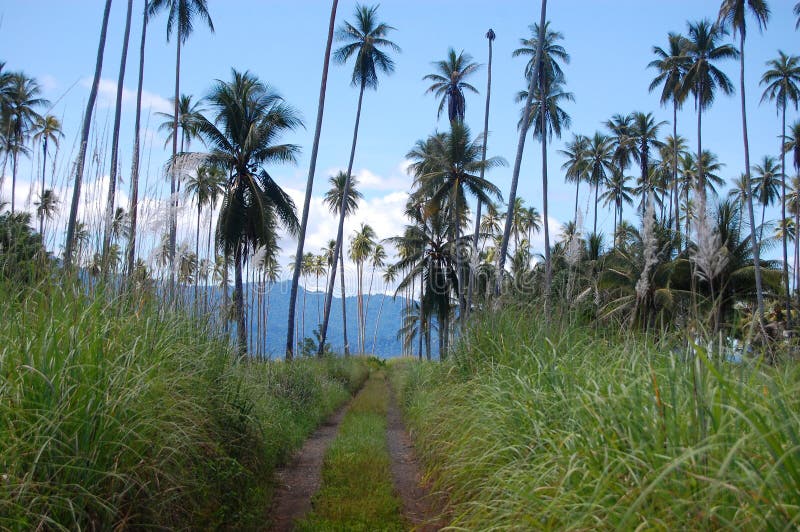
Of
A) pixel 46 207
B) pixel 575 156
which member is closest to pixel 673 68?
pixel 575 156

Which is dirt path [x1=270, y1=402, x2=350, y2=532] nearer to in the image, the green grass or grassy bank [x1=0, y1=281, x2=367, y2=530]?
the green grass

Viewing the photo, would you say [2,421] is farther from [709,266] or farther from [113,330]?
[709,266]

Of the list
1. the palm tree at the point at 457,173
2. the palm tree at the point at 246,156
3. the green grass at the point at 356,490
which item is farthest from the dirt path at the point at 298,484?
the palm tree at the point at 457,173

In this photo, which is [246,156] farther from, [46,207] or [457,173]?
[46,207]

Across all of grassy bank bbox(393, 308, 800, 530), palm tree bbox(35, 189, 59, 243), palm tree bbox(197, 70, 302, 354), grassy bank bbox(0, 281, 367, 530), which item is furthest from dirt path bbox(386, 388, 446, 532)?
palm tree bbox(197, 70, 302, 354)

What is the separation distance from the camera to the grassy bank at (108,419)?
3.02 metres

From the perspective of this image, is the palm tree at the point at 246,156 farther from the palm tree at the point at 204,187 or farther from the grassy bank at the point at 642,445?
the grassy bank at the point at 642,445

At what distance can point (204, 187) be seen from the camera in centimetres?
2047

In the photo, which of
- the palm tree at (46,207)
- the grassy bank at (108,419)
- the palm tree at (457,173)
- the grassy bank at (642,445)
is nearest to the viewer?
the grassy bank at (642,445)

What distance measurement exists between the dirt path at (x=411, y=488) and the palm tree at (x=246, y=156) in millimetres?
12338

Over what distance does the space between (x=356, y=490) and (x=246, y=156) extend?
1750 cm

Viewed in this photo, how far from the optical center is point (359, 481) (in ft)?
22.9

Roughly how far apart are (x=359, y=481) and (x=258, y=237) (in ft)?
54.3

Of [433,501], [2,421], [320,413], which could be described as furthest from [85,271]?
[320,413]
